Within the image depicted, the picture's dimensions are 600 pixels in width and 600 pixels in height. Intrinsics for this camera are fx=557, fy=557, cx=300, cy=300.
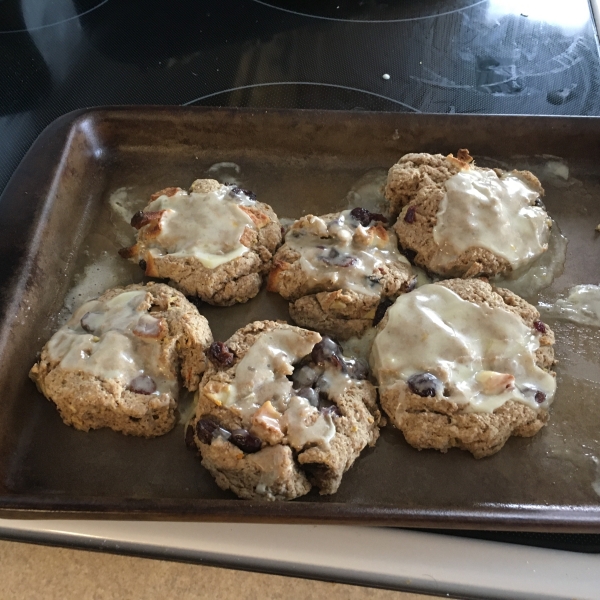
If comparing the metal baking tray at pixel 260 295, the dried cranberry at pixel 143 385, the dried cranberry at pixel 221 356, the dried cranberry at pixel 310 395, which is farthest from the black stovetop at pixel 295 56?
the dried cranberry at pixel 310 395

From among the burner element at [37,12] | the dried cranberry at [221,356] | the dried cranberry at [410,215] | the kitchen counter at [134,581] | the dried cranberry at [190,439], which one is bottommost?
the kitchen counter at [134,581]

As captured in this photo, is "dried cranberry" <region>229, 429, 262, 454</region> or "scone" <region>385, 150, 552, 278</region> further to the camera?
"scone" <region>385, 150, 552, 278</region>

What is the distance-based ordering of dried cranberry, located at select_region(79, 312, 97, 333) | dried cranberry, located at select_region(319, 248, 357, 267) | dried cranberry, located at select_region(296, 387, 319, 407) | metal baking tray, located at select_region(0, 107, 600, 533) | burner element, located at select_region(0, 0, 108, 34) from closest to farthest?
metal baking tray, located at select_region(0, 107, 600, 533), dried cranberry, located at select_region(296, 387, 319, 407), dried cranberry, located at select_region(79, 312, 97, 333), dried cranberry, located at select_region(319, 248, 357, 267), burner element, located at select_region(0, 0, 108, 34)

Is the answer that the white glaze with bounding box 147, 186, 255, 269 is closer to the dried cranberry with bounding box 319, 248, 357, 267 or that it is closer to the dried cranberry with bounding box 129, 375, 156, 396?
the dried cranberry with bounding box 319, 248, 357, 267

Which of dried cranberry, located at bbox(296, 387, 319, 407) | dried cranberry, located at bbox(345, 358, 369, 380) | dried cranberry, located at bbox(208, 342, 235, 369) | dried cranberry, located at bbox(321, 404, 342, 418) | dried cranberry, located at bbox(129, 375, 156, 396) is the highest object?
dried cranberry, located at bbox(208, 342, 235, 369)

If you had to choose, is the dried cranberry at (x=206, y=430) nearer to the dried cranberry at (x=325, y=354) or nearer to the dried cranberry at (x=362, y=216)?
the dried cranberry at (x=325, y=354)

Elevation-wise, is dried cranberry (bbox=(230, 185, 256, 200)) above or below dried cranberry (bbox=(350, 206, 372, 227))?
above

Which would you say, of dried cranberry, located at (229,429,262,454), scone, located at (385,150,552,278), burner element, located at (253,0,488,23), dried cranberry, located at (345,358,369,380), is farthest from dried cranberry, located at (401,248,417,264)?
burner element, located at (253,0,488,23)

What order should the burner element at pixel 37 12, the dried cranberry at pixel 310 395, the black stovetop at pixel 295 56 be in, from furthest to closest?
1. the burner element at pixel 37 12
2. the black stovetop at pixel 295 56
3. the dried cranberry at pixel 310 395
